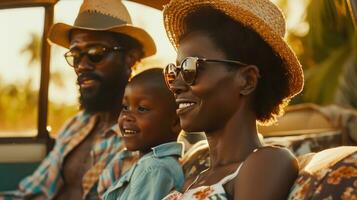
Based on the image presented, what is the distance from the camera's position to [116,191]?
371 cm

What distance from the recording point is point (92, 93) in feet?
15.2

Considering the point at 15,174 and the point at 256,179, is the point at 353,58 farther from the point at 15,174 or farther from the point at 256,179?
the point at 256,179

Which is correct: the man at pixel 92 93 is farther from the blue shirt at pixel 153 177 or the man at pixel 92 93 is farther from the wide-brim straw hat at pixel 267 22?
the wide-brim straw hat at pixel 267 22

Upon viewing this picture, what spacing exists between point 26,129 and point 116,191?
6.65 feet

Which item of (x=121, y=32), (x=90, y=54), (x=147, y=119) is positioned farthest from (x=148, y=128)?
(x=121, y=32)

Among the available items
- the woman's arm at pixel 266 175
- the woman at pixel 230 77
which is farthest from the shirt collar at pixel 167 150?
the woman's arm at pixel 266 175

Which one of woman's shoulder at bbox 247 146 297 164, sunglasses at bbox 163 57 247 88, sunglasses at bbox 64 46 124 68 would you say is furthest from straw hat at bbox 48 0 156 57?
woman's shoulder at bbox 247 146 297 164

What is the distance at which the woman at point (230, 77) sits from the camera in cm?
289

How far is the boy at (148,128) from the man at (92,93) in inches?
28.2

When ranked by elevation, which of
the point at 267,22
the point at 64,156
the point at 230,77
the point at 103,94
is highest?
the point at 267,22

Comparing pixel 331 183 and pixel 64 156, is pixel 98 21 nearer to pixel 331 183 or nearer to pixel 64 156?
pixel 64 156

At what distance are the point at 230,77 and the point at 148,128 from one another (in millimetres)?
898

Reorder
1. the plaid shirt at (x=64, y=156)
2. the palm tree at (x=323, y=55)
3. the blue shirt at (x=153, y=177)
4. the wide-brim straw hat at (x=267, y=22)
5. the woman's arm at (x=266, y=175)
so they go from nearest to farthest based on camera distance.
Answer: the woman's arm at (x=266, y=175), the wide-brim straw hat at (x=267, y=22), the blue shirt at (x=153, y=177), the plaid shirt at (x=64, y=156), the palm tree at (x=323, y=55)

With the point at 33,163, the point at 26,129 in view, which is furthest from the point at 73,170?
the point at 26,129
